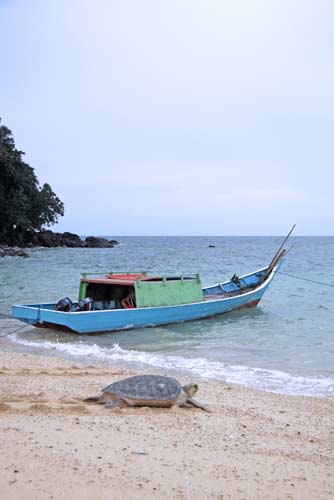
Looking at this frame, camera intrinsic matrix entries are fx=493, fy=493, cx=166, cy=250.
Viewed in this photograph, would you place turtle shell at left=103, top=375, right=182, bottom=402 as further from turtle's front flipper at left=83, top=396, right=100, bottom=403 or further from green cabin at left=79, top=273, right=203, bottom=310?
green cabin at left=79, top=273, right=203, bottom=310

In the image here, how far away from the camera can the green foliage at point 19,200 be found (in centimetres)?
5156

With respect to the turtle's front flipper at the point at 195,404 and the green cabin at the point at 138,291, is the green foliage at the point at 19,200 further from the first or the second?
the turtle's front flipper at the point at 195,404

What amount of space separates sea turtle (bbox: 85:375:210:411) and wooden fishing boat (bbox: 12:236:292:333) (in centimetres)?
574

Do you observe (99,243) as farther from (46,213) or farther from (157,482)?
(157,482)

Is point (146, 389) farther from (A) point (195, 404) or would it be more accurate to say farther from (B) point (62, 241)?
(B) point (62, 241)

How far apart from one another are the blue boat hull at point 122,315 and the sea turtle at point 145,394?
18.8 ft

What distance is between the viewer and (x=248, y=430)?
18.1 ft

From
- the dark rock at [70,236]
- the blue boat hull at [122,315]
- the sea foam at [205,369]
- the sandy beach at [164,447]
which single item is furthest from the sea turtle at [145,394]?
the dark rock at [70,236]

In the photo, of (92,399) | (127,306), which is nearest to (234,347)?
(127,306)

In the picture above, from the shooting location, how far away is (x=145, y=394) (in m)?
6.27

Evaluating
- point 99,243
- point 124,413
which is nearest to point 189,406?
point 124,413

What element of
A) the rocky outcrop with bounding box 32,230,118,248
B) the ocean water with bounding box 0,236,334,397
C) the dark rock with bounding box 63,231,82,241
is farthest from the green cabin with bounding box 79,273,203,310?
the dark rock with bounding box 63,231,82,241

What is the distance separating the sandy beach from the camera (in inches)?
152

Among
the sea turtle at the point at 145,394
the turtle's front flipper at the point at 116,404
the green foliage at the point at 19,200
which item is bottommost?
the turtle's front flipper at the point at 116,404
